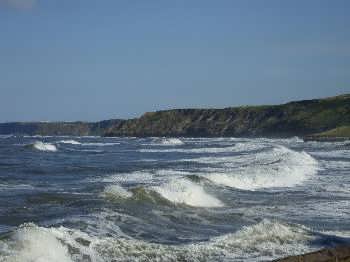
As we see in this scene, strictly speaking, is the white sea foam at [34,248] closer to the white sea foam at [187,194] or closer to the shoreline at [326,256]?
the shoreline at [326,256]

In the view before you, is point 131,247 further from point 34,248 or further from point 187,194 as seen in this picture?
point 187,194

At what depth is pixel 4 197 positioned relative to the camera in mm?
21062

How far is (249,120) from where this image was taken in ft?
516

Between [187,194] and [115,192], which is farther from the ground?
[115,192]

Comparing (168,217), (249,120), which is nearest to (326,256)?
(168,217)

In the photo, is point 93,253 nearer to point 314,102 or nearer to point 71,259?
point 71,259

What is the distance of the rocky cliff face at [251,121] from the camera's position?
136 meters

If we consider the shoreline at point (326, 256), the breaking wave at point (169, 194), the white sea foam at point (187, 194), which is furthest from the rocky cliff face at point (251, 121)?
the shoreline at point (326, 256)

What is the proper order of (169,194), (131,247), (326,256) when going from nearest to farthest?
(326,256), (131,247), (169,194)

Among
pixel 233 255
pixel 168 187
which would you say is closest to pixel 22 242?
pixel 233 255

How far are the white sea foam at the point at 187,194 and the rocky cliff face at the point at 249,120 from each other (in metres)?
109

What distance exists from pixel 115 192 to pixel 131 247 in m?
9.21

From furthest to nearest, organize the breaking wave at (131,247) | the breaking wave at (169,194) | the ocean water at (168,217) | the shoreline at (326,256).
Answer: the breaking wave at (169,194), the ocean water at (168,217), the breaking wave at (131,247), the shoreline at (326,256)

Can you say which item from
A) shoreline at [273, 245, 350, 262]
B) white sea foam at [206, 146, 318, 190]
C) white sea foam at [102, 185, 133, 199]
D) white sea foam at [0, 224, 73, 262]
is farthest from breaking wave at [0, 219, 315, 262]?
white sea foam at [206, 146, 318, 190]
